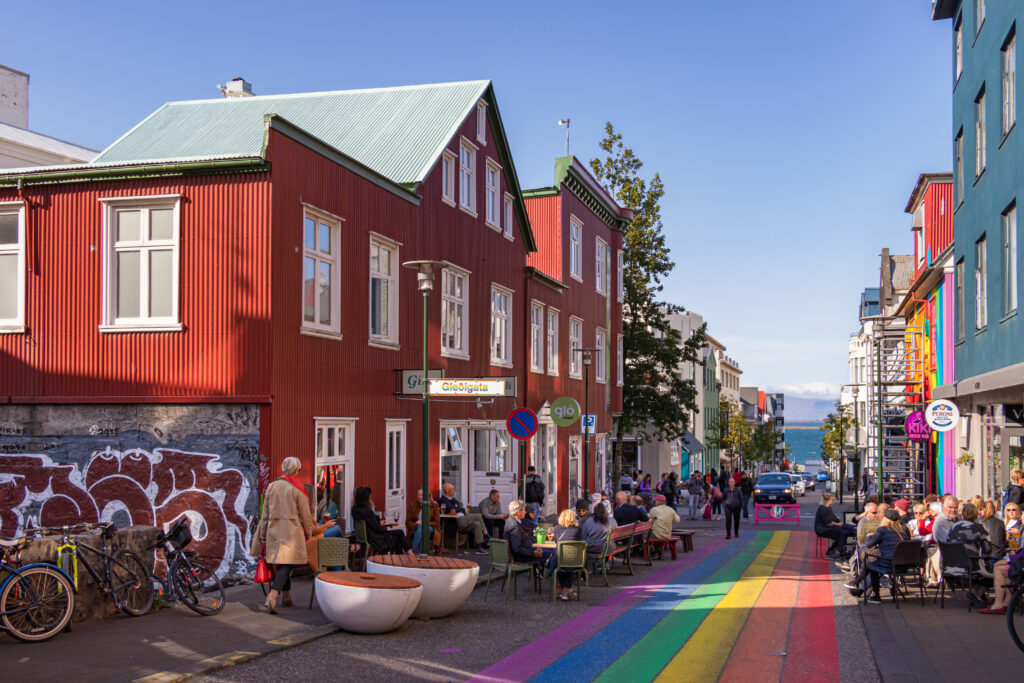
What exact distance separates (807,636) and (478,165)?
50.9 feet

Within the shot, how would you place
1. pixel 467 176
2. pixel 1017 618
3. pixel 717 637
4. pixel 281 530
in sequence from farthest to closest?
pixel 467 176, pixel 1017 618, pixel 281 530, pixel 717 637

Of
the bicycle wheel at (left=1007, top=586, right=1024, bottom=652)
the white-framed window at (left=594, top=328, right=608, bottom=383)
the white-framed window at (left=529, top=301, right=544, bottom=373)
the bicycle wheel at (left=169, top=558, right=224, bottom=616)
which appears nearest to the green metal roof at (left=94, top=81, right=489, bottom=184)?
the white-framed window at (left=529, top=301, right=544, bottom=373)

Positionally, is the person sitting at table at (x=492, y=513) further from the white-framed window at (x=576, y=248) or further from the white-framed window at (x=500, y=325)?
the white-framed window at (x=576, y=248)

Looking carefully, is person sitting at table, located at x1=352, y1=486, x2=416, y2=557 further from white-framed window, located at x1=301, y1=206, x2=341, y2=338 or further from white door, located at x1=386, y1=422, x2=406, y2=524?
white door, located at x1=386, y1=422, x2=406, y2=524

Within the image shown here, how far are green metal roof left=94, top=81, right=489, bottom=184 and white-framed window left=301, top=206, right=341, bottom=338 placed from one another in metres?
3.89

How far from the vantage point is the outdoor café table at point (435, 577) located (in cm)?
1218

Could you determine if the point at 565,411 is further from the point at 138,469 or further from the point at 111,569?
the point at 111,569

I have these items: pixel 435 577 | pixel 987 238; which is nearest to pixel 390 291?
pixel 435 577

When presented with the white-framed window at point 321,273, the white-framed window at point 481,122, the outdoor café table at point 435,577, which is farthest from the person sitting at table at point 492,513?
the outdoor café table at point 435,577

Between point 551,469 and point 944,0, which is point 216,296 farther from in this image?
point 944,0

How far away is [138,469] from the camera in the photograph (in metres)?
15.3

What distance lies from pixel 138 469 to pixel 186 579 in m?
3.82

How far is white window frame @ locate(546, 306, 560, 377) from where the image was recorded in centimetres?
3148

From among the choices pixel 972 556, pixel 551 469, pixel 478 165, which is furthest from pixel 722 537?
pixel 972 556
